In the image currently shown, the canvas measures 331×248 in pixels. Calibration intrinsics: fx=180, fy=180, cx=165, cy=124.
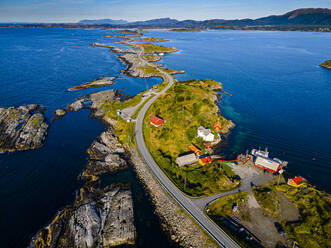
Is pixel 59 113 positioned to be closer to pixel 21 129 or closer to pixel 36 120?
pixel 36 120

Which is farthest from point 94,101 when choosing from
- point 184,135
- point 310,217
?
point 310,217

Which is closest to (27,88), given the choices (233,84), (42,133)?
(42,133)

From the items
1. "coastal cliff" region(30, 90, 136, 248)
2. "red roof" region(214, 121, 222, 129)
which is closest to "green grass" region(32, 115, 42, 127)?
"coastal cliff" region(30, 90, 136, 248)

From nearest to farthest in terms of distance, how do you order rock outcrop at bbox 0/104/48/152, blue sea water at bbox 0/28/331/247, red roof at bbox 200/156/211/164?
blue sea water at bbox 0/28/331/247 → red roof at bbox 200/156/211/164 → rock outcrop at bbox 0/104/48/152

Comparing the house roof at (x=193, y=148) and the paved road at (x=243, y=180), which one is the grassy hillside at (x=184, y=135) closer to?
the house roof at (x=193, y=148)

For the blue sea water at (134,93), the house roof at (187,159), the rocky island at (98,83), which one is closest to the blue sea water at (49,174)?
the blue sea water at (134,93)

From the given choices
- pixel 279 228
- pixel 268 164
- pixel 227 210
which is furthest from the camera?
pixel 268 164

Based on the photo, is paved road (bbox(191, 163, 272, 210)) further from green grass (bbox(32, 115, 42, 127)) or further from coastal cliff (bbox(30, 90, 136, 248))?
green grass (bbox(32, 115, 42, 127))
